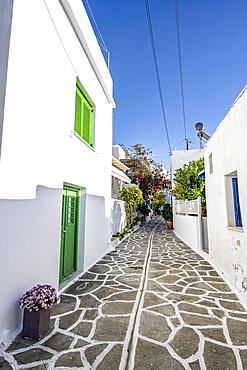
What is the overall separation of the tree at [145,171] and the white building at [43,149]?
19.1 meters

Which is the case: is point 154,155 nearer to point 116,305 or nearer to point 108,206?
point 108,206

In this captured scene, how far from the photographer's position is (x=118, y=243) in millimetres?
14625

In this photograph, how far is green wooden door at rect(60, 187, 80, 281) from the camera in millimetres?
7379

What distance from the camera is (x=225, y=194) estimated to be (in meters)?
7.51

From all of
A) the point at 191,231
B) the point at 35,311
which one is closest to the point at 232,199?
the point at 191,231

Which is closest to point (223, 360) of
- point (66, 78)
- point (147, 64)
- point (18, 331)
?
point (18, 331)

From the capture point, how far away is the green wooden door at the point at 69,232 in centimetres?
738

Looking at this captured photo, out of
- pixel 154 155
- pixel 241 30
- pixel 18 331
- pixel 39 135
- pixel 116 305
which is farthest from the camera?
pixel 154 155

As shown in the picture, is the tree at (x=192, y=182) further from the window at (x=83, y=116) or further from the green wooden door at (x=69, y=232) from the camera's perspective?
the green wooden door at (x=69, y=232)

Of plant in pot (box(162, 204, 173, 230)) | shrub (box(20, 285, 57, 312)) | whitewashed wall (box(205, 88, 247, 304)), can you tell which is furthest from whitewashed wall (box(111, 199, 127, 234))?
shrub (box(20, 285, 57, 312))

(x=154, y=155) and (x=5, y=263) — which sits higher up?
(x=154, y=155)

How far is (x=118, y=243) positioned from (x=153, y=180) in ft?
51.4

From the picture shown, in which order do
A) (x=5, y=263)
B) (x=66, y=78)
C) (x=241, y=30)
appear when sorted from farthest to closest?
(x=241, y=30)
(x=66, y=78)
(x=5, y=263)

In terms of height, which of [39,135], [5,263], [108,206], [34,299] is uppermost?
[39,135]
